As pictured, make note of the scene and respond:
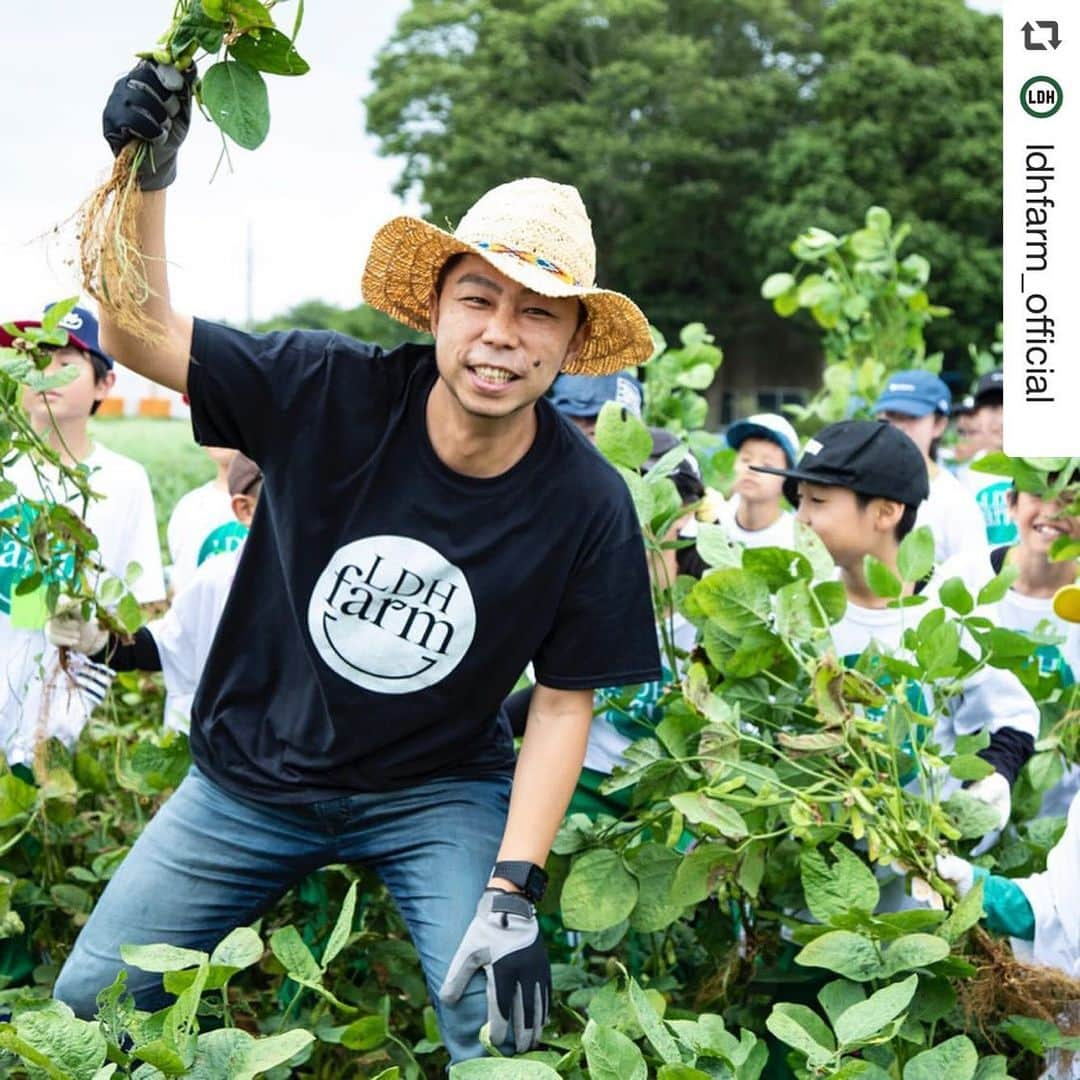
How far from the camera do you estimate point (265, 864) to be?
245 centimetres

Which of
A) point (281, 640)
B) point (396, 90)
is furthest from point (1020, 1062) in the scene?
point (396, 90)

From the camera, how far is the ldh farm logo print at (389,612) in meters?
2.34

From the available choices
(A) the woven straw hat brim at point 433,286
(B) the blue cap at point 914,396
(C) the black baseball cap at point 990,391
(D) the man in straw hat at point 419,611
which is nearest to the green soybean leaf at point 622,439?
(A) the woven straw hat brim at point 433,286

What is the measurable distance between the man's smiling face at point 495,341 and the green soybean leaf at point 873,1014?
37.0 inches

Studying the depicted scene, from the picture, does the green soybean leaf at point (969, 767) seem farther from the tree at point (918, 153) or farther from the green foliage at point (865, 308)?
the tree at point (918, 153)

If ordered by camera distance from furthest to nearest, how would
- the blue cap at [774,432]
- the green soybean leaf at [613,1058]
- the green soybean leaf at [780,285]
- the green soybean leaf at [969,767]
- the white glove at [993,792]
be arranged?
1. the green soybean leaf at [780,285]
2. the blue cap at [774,432]
3. the white glove at [993,792]
4. the green soybean leaf at [969,767]
5. the green soybean leaf at [613,1058]

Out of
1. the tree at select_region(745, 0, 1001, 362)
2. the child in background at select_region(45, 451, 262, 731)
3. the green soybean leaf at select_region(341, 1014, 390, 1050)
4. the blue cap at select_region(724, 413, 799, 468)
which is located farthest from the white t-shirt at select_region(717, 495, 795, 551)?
the tree at select_region(745, 0, 1001, 362)

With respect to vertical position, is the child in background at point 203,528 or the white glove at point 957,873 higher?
the child in background at point 203,528

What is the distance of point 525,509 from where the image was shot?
2381 mm

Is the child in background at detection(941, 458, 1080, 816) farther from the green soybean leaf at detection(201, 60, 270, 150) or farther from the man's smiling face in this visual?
the green soybean leaf at detection(201, 60, 270, 150)

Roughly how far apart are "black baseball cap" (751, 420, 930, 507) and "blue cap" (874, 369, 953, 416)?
2.45 metres

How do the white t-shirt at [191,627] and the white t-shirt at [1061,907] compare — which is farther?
the white t-shirt at [191,627]

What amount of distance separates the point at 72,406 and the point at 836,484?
1.71m

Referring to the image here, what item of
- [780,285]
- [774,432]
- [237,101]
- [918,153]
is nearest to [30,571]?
[237,101]
